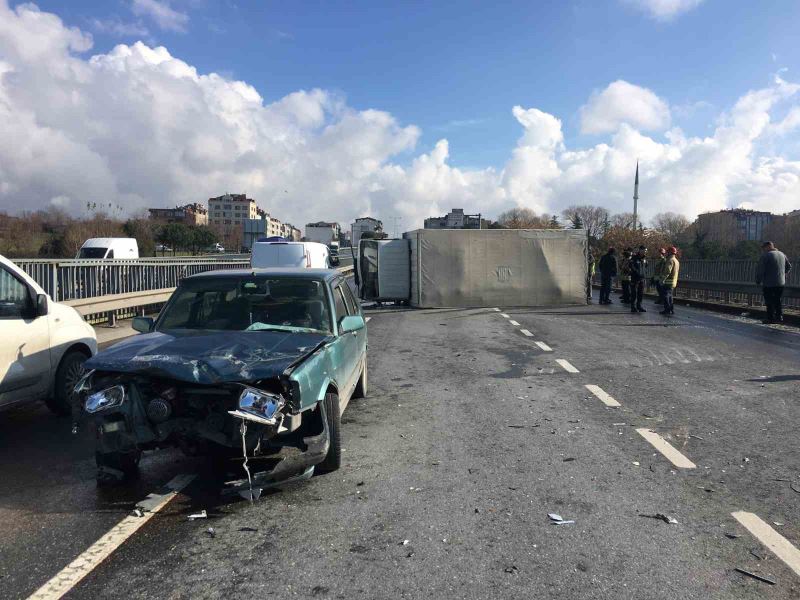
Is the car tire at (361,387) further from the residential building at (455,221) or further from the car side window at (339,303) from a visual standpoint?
the residential building at (455,221)

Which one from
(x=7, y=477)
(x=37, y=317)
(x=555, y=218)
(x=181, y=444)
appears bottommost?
(x=7, y=477)

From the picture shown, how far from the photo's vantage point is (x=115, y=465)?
15.2 feet

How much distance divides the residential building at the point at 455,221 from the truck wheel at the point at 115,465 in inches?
1515

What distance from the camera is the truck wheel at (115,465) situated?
4.60 m

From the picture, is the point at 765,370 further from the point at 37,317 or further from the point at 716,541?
the point at 37,317

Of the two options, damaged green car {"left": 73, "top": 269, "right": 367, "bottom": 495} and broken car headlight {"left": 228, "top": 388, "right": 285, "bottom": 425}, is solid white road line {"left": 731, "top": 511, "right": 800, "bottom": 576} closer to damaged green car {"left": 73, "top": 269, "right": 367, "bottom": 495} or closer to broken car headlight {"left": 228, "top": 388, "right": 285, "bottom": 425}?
damaged green car {"left": 73, "top": 269, "right": 367, "bottom": 495}

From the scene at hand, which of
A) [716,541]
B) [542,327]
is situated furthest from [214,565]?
[542,327]

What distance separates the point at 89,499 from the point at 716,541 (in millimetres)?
4153

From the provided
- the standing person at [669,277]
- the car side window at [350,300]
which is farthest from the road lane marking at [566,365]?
the standing person at [669,277]

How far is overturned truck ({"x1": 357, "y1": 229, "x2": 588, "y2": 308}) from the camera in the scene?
21.1 m

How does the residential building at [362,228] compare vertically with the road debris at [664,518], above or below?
above

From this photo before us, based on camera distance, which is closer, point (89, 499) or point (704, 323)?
point (89, 499)

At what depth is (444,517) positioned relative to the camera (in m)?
4.07

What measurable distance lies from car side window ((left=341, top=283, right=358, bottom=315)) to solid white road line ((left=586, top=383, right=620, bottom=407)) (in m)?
3.10
